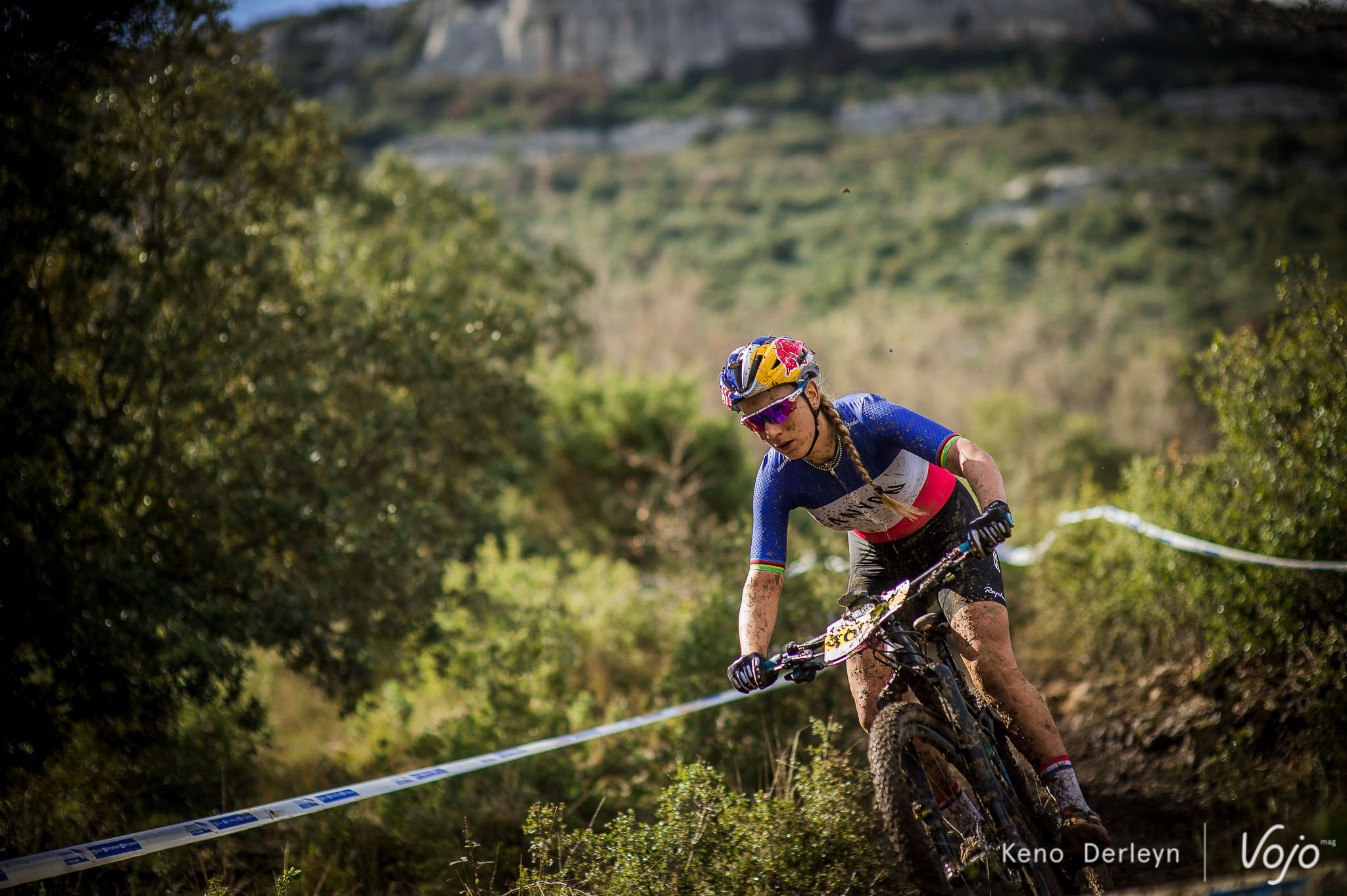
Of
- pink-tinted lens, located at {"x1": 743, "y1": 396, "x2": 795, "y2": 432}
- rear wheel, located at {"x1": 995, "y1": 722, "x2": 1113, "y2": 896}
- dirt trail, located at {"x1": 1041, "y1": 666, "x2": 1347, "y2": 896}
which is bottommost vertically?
dirt trail, located at {"x1": 1041, "y1": 666, "x2": 1347, "y2": 896}

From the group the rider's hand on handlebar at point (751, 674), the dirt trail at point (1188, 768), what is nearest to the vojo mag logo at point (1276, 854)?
the dirt trail at point (1188, 768)

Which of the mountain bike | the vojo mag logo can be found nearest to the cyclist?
the mountain bike

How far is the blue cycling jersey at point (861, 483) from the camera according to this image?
12.2 ft

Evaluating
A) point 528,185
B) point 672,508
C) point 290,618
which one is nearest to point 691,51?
point 528,185

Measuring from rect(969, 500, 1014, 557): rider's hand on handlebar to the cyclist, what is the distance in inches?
3.6

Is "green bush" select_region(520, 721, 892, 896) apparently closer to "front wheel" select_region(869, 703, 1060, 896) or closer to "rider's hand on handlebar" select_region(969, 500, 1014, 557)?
"front wheel" select_region(869, 703, 1060, 896)

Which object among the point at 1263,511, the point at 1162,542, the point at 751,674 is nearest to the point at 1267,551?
the point at 1263,511

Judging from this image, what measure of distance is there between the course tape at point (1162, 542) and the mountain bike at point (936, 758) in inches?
93.8

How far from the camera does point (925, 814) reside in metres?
2.95

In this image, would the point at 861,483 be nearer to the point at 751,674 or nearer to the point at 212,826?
the point at 751,674

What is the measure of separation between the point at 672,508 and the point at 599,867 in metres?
8.81

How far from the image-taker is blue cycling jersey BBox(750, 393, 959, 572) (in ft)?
12.2

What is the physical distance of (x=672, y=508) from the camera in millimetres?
12820

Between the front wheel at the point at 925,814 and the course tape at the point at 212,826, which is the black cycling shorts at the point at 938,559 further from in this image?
the course tape at the point at 212,826
